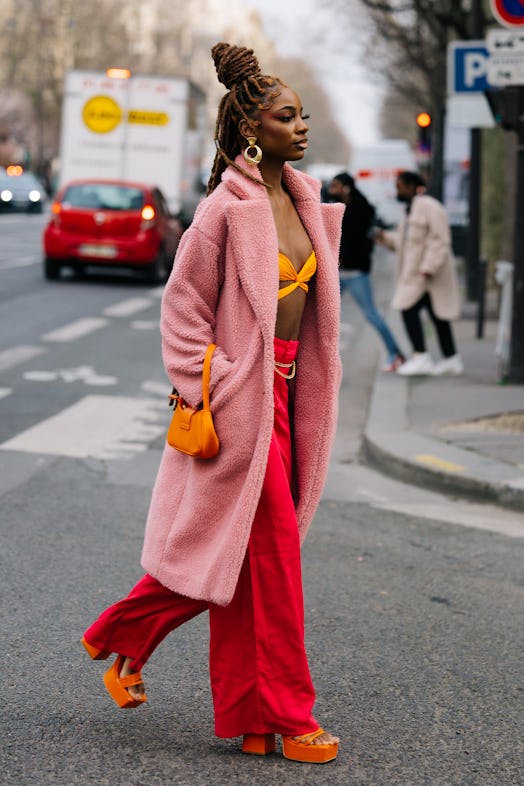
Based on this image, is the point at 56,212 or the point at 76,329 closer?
the point at 76,329

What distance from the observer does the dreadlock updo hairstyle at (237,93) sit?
3748 mm

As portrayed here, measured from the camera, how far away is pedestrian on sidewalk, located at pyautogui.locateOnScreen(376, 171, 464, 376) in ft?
38.7

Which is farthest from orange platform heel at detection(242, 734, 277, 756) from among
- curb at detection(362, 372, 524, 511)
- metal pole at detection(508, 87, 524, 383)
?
metal pole at detection(508, 87, 524, 383)

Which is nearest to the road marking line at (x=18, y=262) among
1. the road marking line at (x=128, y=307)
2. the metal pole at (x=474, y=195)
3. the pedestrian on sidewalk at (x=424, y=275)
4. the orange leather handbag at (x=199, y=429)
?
the road marking line at (x=128, y=307)

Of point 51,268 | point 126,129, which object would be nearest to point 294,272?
point 51,268

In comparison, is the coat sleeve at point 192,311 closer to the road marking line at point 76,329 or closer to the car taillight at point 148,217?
the road marking line at point 76,329

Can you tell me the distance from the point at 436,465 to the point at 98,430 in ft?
7.81

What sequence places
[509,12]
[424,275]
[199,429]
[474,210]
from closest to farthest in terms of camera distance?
[199,429] < [509,12] < [424,275] < [474,210]

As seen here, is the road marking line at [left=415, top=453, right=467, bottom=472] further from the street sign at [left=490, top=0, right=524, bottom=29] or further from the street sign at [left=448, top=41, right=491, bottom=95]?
the street sign at [left=448, top=41, right=491, bottom=95]

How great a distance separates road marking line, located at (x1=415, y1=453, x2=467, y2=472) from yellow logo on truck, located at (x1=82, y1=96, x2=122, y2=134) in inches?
781

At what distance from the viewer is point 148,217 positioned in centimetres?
2136

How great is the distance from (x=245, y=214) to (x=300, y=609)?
1.03m

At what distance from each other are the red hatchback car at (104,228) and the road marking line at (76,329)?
467 cm

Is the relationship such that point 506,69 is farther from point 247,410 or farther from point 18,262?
point 18,262
